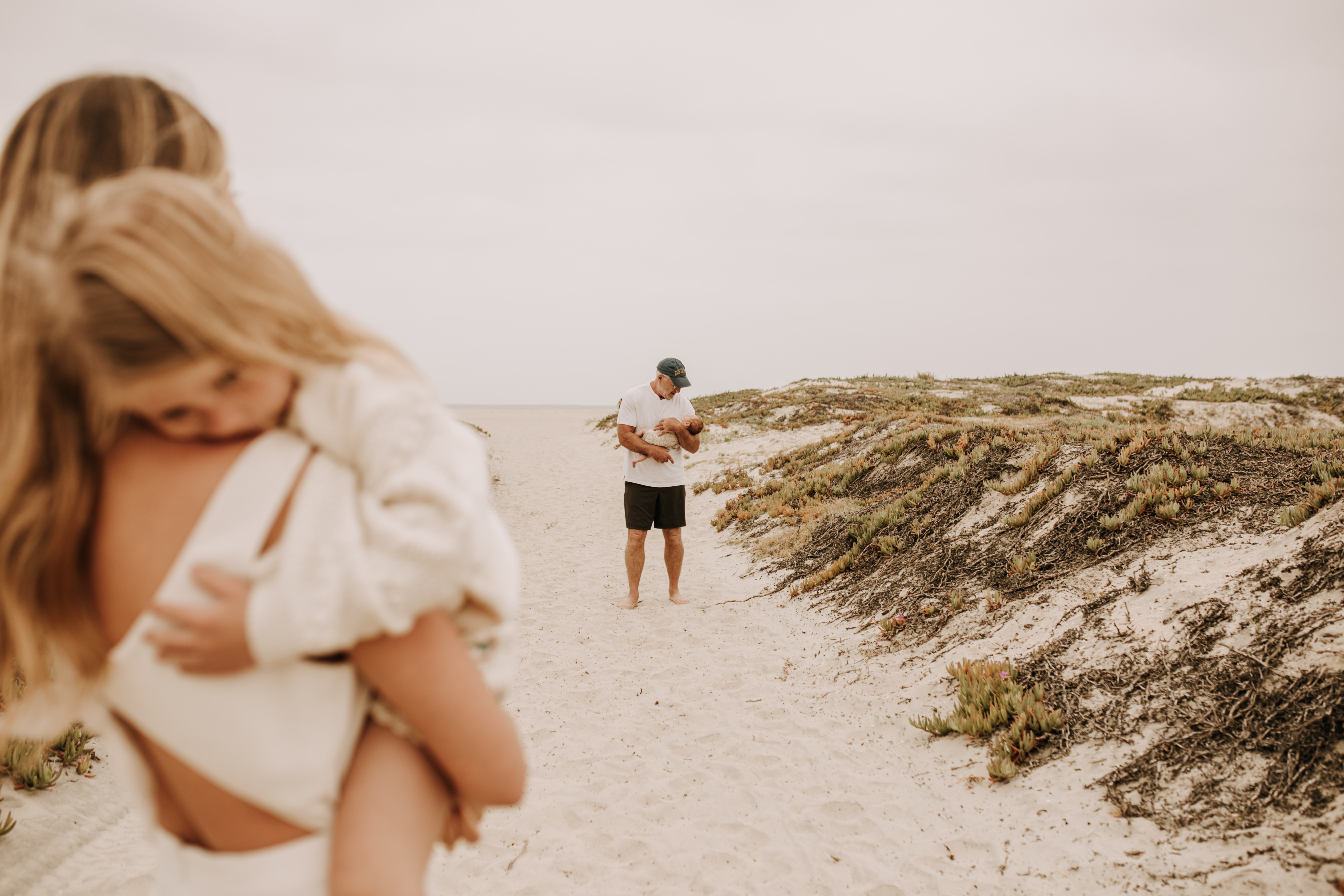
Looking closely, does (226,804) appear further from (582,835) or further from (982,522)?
(982,522)

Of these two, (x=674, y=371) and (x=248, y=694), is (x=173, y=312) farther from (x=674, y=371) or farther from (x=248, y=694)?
(x=674, y=371)

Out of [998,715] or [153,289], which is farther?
[998,715]

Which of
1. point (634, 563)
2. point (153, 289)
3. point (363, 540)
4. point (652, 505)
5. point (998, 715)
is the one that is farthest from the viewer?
point (634, 563)

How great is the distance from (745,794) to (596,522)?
32.5ft

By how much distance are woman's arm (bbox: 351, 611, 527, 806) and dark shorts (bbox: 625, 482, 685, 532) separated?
6.70 metres

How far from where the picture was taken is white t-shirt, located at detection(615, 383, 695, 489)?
308 inches

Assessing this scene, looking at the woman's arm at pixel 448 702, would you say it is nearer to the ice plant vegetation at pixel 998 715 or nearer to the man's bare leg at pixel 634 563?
the ice plant vegetation at pixel 998 715

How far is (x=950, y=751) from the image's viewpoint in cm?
512

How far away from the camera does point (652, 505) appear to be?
7965 millimetres

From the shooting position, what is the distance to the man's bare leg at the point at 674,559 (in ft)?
27.3

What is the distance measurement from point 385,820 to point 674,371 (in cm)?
701

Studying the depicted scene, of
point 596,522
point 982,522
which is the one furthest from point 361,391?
point 596,522

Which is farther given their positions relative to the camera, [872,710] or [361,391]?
[872,710]

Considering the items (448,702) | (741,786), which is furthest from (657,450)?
(448,702)
